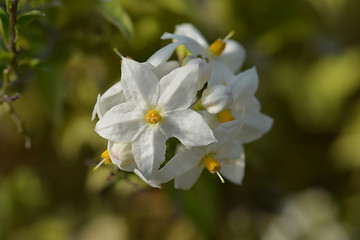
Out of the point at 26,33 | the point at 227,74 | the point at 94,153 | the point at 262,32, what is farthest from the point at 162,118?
the point at 262,32

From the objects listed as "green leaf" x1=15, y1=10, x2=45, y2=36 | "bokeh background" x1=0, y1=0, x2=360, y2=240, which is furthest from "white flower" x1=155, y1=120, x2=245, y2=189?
"bokeh background" x1=0, y1=0, x2=360, y2=240

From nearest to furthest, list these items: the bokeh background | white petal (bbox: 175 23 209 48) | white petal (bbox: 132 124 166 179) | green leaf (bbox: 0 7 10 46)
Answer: white petal (bbox: 132 124 166 179) → green leaf (bbox: 0 7 10 46) → white petal (bbox: 175 23 209 48) → the bokeh background

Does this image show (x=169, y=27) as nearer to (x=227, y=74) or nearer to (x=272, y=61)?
(x=227, y=74)

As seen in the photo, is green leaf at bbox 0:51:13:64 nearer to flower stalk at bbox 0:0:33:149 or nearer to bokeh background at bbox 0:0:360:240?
flower stalk at bbox 0:0:33:149

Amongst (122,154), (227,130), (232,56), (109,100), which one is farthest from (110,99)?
(232,56)

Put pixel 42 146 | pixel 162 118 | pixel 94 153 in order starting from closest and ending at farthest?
pixel 162 118, pixel 94 153, pixel 42 146
